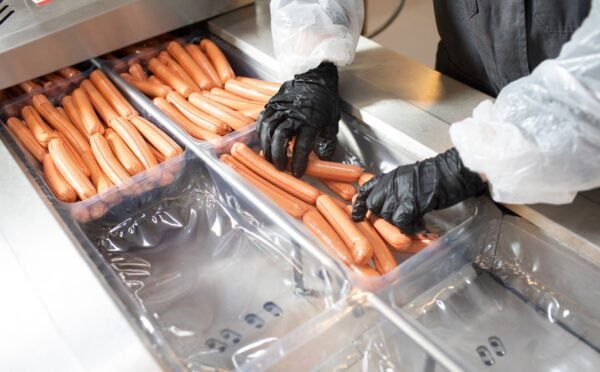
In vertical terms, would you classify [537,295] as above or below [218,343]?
below

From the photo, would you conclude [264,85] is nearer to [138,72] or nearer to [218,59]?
[218,59]

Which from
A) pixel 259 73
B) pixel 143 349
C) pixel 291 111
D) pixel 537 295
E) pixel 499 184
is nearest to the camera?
pixel 143 349

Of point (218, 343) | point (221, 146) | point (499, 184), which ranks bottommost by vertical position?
point (218, 343)

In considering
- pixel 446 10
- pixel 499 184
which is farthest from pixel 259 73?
pixel 499 184

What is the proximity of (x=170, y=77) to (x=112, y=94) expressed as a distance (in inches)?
8.2

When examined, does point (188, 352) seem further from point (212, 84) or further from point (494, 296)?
point (212, 84)

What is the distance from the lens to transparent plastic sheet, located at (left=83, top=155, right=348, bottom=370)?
123 cm

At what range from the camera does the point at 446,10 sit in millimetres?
1864

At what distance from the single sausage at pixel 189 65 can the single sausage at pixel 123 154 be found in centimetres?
36

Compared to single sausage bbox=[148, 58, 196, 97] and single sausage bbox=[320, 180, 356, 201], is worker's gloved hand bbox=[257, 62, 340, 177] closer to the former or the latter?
single sausage bbox=[320, 180, 356, 201]

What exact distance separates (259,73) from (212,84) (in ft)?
0.59

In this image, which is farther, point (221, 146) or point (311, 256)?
point (221, 146)

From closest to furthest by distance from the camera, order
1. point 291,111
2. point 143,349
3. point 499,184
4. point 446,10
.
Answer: point 143,349
point 499,184
point 291,111
point 446,10

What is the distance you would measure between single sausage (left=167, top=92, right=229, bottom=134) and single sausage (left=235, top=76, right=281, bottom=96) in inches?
8.3
